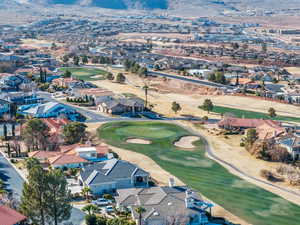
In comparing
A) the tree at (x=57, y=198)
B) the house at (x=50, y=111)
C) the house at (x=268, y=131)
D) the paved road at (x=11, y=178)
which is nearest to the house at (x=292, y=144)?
the house at (x=268, y=131)

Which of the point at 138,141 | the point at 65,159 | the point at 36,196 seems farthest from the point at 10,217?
the point at 138,141

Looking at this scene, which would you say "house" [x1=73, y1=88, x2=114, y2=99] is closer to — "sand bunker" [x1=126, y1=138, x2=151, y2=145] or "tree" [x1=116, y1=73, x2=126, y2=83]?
"tree" [x1=116, y1=73, x2=126, y2=83]

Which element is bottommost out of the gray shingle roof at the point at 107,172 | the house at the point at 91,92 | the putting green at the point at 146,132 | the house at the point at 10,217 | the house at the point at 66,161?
the putting green at the point at 146,132

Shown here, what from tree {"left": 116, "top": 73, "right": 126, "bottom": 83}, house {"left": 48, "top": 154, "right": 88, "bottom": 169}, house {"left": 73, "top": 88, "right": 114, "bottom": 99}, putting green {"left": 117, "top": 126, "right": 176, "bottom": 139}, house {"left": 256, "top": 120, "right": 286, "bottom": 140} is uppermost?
tree {"left": 116, "top": 73, "right": 126, "bottom": 83}

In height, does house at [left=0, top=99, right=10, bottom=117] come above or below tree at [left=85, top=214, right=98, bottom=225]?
above

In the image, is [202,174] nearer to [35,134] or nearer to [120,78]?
[35,134]

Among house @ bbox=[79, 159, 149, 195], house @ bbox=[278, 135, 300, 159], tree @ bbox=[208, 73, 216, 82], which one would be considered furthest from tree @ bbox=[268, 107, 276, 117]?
house @ bbox=[79, 159, 149, 195]

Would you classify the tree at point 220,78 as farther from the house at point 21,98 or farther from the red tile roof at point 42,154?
the red tile roof at point 42,154
